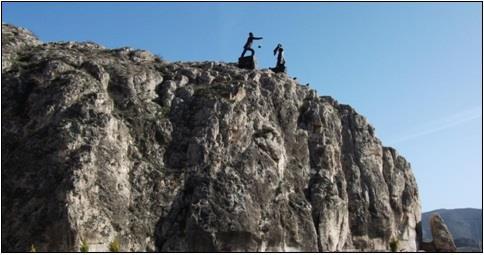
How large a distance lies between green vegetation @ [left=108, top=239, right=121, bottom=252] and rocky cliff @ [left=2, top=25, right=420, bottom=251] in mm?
353

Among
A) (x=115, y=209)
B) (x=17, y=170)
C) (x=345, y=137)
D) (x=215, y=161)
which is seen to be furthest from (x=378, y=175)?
(x=17, y=170)

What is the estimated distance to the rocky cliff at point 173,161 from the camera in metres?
33.8

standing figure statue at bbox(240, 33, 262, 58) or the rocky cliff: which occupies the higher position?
standing figure statue at bbox(240, 33, 262, 58)

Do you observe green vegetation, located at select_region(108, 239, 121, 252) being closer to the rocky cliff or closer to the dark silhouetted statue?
the rocky cliff

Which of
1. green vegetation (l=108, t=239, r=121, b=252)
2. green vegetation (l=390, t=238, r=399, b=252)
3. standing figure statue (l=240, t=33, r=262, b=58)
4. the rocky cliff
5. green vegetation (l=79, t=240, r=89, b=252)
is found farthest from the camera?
standing figure statue (l=240, t=33, r=262, b=58)

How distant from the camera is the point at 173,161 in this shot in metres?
39.9

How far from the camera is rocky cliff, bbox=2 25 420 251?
111 ft

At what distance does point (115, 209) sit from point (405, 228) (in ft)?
99.3

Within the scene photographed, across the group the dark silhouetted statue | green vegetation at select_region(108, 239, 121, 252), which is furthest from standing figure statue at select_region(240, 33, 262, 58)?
green vegetation at select_region(108, 239, 121, 252)

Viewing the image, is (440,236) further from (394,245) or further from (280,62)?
(280,62)

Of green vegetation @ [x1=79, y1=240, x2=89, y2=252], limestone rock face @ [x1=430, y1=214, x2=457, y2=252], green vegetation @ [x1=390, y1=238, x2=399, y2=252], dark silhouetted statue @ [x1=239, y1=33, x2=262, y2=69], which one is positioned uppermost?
dark silhouetted statue @ [x1=239, y1=33, x2=262, y2=69]

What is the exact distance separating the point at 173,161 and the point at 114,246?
911cm

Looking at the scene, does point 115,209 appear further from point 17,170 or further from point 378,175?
point 378,175

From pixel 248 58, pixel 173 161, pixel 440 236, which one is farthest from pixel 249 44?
pixel 440 236
